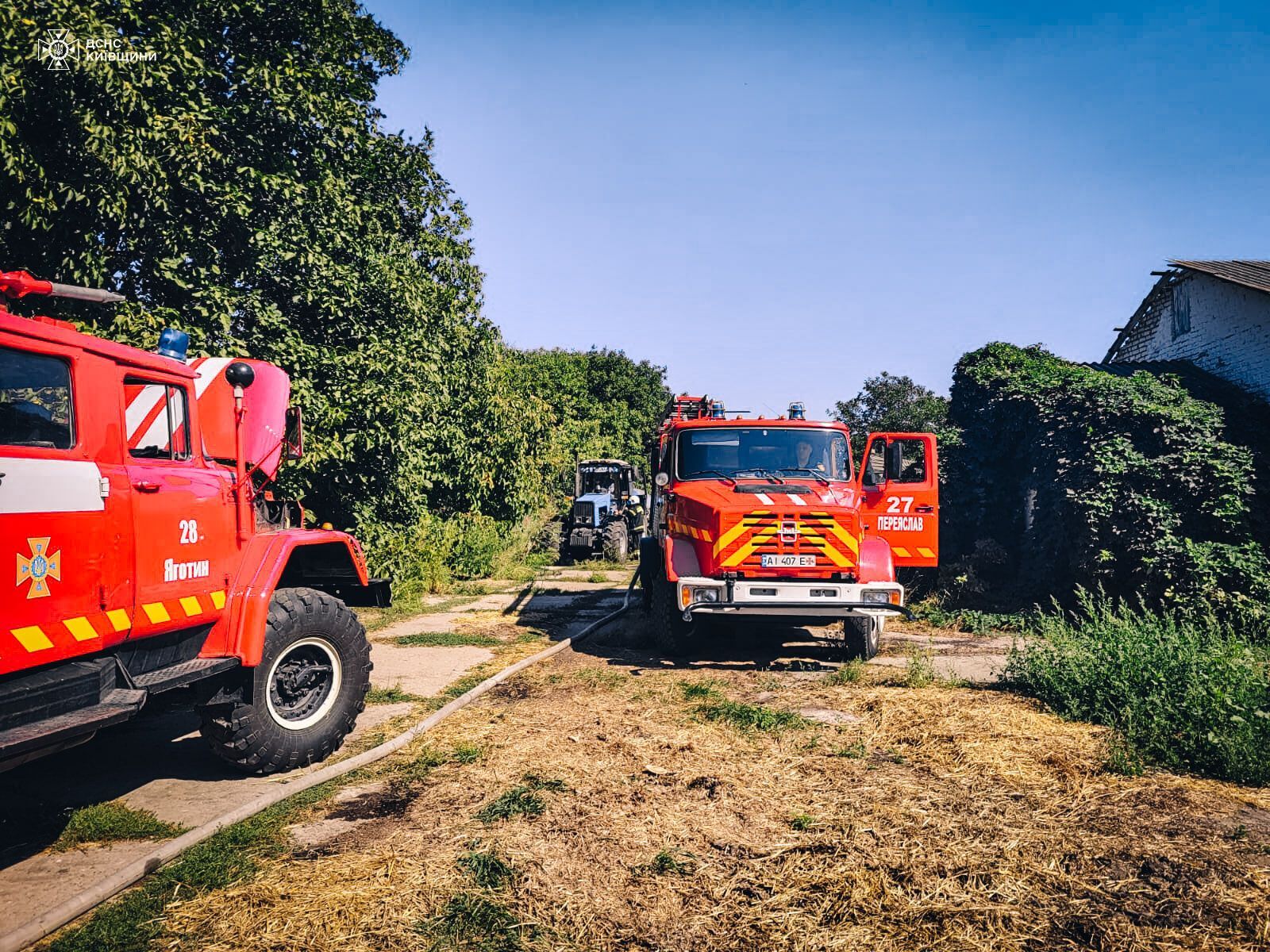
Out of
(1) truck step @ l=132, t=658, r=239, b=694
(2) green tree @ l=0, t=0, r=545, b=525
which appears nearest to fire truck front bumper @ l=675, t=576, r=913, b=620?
(1) truck step @ l=132, t=658, r=239, b=694

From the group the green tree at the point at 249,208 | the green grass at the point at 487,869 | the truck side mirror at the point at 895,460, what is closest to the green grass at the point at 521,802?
the green grass at the point at 487,869

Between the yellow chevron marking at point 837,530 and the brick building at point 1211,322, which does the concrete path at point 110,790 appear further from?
the brick building at point 1211,322

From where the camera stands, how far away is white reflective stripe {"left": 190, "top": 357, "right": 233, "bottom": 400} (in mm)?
4766

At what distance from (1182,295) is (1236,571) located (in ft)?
30.3

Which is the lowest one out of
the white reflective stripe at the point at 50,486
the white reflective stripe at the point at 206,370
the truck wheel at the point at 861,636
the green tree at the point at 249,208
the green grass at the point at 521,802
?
the green grass at the point at 521,802

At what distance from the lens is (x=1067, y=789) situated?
176 inches

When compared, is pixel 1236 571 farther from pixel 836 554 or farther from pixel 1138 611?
pixel 836 554

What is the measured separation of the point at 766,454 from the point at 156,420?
6.26 m

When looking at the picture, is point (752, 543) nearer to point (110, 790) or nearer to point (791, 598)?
point (791, 598)

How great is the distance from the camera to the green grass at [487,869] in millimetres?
3340

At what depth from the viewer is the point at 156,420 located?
423 centimetres

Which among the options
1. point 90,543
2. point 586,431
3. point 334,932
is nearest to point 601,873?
point 334,932

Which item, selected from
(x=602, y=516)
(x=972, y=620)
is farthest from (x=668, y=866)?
(x=602, y=516)

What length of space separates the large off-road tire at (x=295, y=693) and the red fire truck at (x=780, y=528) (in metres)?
3.36
